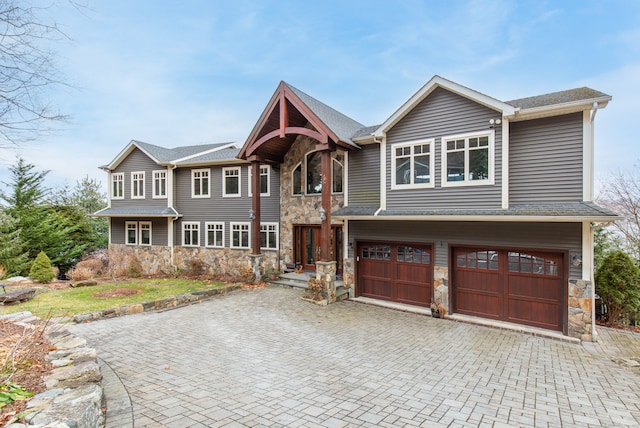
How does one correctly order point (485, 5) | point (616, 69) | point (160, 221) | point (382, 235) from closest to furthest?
1. point (382, 235)
2. point (485, 5)
3. point (616, 69)
4. point (160, 221)

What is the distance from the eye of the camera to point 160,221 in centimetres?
1686

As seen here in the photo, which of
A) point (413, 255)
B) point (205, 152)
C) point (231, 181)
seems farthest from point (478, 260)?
point (205, 152)

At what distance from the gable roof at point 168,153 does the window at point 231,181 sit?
67 cm

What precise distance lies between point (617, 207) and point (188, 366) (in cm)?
1977

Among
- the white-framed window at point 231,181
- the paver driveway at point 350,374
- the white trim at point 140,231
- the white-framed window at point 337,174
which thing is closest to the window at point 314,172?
the white-framed window at point 337,174

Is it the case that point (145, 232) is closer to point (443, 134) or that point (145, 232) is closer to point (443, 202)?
point (443, 202)

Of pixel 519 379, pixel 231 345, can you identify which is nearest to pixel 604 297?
pixel 519 379

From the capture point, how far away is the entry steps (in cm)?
1125

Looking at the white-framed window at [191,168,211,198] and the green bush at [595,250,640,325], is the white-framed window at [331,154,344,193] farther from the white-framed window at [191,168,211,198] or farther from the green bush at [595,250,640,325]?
the green bush at [595,250,640,325]

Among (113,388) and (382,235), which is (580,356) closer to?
(382,235)

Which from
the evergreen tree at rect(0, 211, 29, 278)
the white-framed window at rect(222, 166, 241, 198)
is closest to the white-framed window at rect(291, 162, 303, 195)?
the white-framed window at rect(222, 166, 241, 198)

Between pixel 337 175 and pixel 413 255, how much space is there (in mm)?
4512

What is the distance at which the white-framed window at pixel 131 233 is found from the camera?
17688mm

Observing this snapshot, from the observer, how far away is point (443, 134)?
9.38 m
